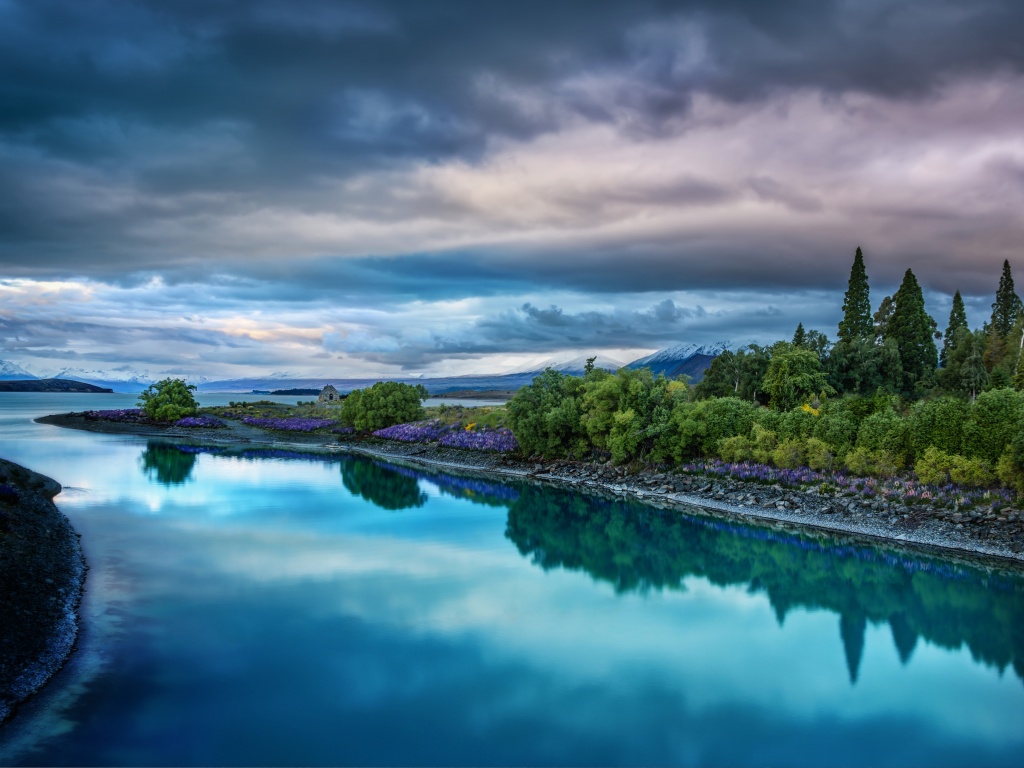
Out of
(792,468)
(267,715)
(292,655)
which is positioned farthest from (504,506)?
(267,715)

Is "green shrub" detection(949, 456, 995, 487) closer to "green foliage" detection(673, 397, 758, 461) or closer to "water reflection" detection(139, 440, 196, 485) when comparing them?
"green foliage" detection(673, 397, 758, 461)

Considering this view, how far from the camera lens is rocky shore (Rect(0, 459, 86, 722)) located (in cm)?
1317

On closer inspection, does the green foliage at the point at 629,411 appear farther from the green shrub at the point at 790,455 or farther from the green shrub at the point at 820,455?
the green shrub at the point at 820,455

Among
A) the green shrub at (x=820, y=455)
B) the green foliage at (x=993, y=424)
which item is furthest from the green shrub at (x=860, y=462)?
the green foliage at (x=993, y=424)

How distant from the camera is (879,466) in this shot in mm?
30297

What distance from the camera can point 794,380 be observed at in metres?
47.1

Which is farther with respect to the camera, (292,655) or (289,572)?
(289,572)

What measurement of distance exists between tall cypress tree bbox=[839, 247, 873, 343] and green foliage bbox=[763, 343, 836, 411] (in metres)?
Answer: 13.3

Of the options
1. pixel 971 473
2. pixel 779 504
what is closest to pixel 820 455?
pixel 779 504

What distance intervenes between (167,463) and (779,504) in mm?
46287

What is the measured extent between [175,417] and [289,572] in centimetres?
7603

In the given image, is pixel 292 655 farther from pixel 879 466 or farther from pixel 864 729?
pixel 879 466

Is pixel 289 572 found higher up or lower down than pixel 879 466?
lower down

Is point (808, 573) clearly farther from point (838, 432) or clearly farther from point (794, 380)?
point (794, 380)
